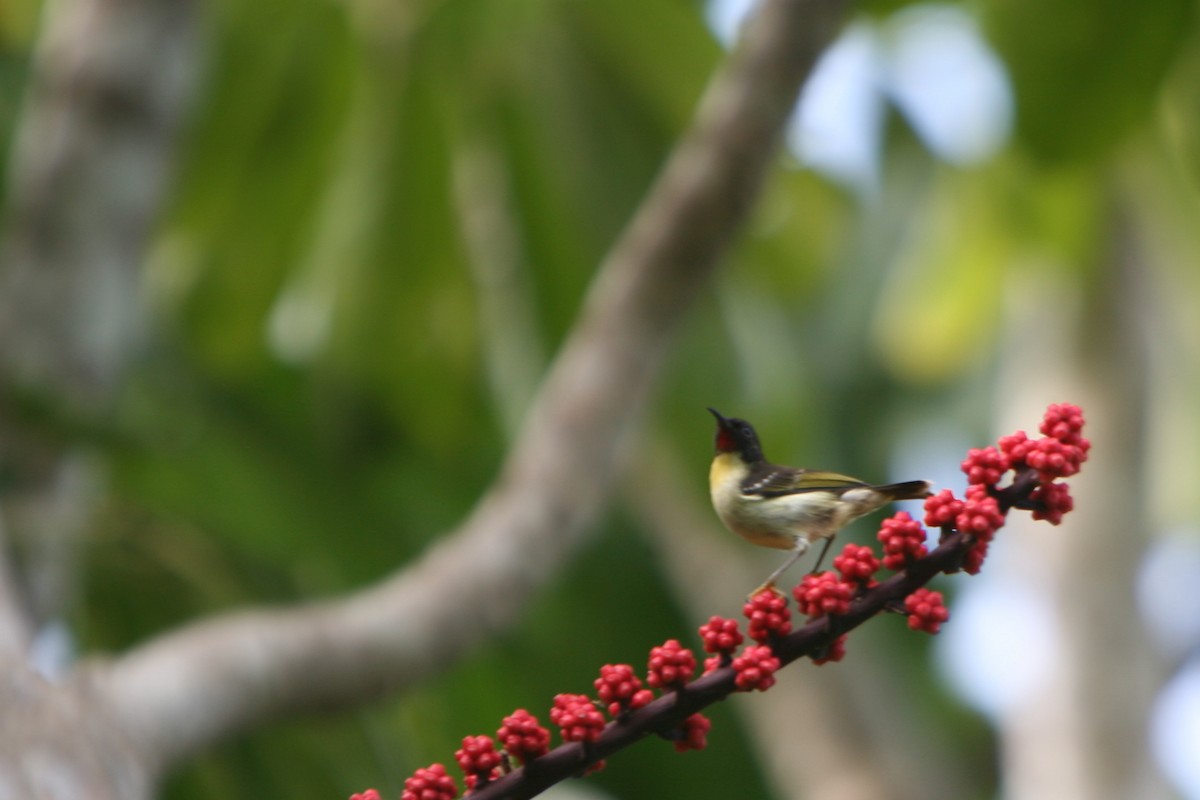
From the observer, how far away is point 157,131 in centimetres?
279

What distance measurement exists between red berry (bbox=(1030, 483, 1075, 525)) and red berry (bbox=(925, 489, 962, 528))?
0.04m

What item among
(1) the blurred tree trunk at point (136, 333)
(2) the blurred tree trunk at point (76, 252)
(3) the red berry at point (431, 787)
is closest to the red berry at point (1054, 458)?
(3) the red berry at point (431, 787)

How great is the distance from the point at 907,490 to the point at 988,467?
0.12 metres

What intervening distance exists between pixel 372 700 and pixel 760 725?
315cm

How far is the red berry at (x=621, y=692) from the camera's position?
0.77m

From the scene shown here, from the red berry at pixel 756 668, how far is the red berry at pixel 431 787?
0.50 feet

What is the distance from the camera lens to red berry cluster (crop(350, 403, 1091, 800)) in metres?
0.74

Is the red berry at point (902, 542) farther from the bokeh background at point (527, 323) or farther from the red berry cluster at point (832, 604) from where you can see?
the bokeh background at point (527, 323)

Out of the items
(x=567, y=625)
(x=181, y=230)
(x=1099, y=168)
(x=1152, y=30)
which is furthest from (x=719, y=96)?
(x=181, y=230)

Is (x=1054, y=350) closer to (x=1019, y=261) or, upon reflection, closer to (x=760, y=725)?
(x=1019, y=261)

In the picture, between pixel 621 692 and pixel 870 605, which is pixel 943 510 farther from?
pixel 621 692

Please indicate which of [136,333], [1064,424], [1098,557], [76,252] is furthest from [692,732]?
[1098,557]

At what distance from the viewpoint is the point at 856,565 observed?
2.56ft

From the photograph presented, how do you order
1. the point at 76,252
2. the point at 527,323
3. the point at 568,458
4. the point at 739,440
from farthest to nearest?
the point at 527,323 < the point at 76,252 < the point at 568,458 < the point at 739,440
